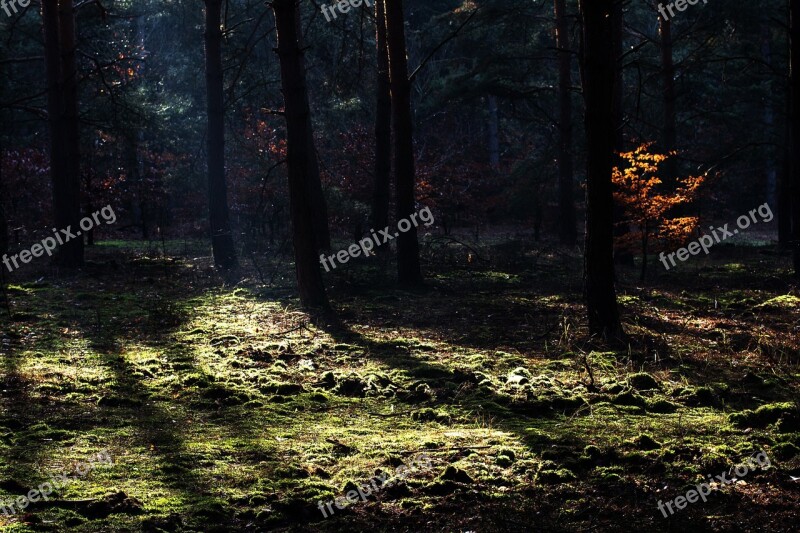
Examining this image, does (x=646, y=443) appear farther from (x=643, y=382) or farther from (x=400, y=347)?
(x=400, y=347)

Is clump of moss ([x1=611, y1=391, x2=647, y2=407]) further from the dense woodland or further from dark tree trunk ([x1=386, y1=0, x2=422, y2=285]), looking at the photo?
dark tree trunk ([x1=386, y1=0, x2=422, y2=285])

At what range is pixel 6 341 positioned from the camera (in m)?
9.68

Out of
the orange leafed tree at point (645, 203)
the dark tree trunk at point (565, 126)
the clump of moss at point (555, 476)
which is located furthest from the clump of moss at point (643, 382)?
the dark tree trunk at point (565, 126)

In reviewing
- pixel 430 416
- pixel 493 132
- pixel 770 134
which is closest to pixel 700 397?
pixel 430 416

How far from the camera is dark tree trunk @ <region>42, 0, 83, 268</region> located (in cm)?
1658

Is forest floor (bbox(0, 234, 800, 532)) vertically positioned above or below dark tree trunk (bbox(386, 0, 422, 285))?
below

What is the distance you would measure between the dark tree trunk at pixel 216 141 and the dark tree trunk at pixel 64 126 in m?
2.86

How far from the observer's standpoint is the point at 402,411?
22.7 ft

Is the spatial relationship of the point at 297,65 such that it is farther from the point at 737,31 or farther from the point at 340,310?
the point at 737,31

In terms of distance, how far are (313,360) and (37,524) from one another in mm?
4689

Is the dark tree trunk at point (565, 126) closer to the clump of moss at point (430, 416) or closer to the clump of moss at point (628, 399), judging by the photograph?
the clump of moss at point (628, 399)

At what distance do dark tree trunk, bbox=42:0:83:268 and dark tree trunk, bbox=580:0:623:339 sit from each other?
1194cm

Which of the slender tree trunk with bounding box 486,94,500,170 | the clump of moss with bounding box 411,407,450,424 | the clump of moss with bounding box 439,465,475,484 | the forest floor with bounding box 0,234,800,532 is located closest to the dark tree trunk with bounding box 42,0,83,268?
the forest floor with bounding box 0,234,800,532

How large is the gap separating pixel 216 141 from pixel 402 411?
11433mm
